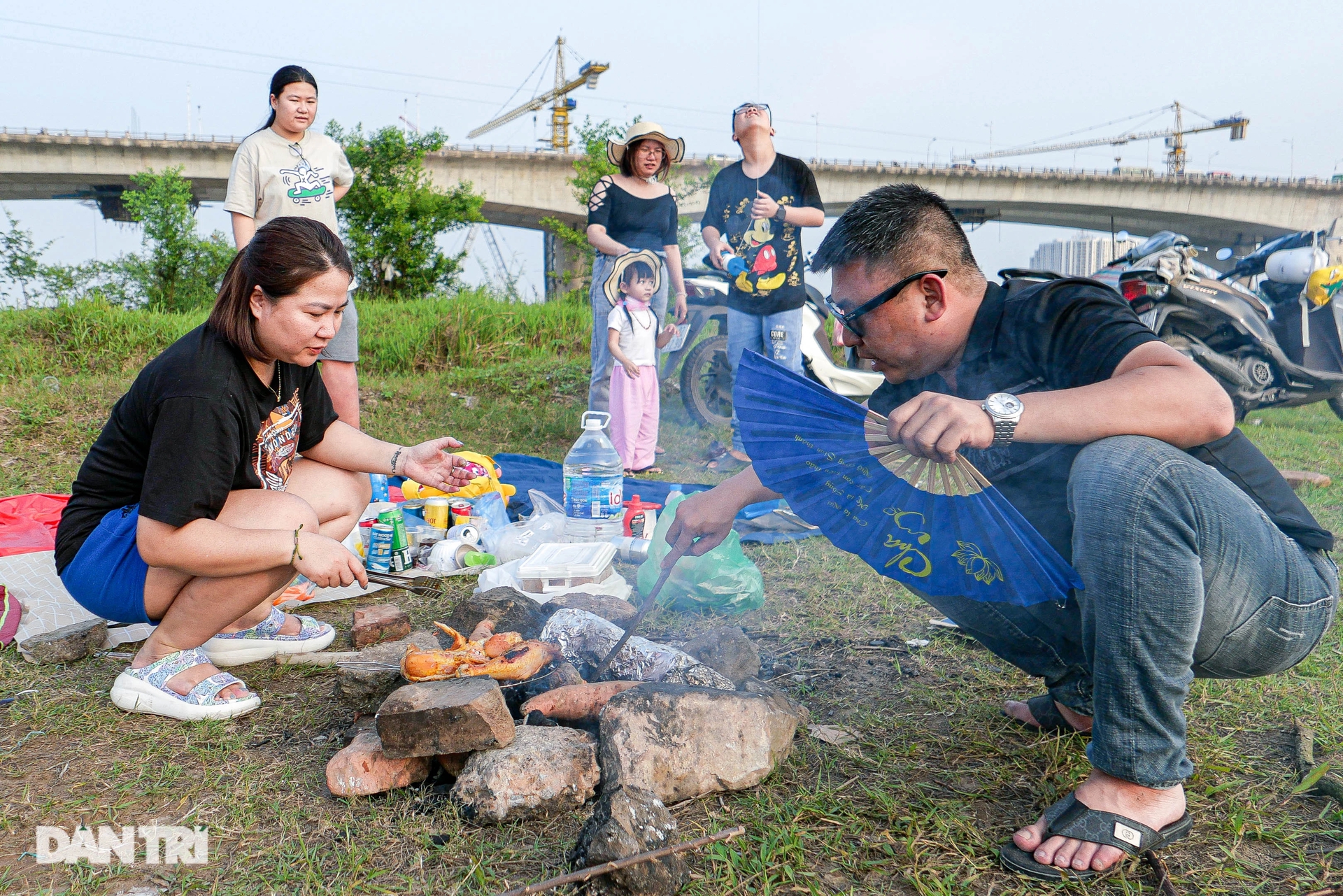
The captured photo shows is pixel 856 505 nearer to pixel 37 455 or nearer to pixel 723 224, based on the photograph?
pixel 723 224

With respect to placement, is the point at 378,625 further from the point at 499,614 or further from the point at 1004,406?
the point at 1004,406

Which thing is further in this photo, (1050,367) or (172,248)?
(172,248)

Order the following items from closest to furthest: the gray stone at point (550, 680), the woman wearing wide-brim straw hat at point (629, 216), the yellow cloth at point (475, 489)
→ the gray stone at point (550, 680), the yellow cloth at point (475, 489), the woman wearing wide-brim straw hat at point (629, 216)

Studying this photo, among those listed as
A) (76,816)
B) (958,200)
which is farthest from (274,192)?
(958,200)

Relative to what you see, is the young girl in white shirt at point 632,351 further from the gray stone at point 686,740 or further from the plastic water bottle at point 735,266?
the gray stone at point 686,740

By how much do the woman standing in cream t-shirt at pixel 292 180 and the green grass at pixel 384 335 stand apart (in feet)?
11.1

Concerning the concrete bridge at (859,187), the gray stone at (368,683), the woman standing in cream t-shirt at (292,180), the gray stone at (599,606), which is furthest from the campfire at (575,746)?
the concrete bridge at (859,187)

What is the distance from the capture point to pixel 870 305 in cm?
172

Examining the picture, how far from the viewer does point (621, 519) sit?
13.4 feet

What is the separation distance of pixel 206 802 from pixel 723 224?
4.26 metres

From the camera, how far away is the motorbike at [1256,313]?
6250 millimetres

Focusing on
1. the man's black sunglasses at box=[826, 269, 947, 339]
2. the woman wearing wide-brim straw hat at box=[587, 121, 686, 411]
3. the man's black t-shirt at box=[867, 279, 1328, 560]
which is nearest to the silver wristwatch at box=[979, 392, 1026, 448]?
the man's black t-shirt at box=[867, 279, 1328, 560]

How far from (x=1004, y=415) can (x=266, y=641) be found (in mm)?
2322

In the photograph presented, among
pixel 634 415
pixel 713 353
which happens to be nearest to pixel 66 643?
pixel 634 415
